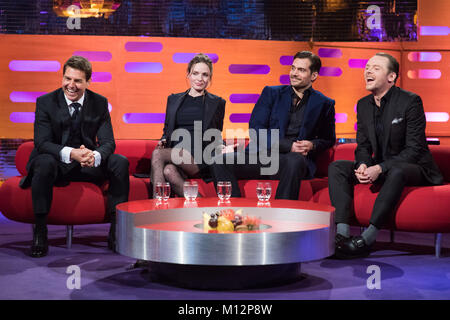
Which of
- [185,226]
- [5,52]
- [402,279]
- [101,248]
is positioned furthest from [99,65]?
[402,279]

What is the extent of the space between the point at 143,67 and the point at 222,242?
3.89 meters

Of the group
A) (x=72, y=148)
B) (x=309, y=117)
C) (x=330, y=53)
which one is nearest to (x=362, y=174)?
(x=309, y=117)

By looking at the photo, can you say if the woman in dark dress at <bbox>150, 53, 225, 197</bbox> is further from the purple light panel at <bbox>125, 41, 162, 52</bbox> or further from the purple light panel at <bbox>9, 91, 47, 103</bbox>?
the purple light panel at <bbox>9, 91, 47, 103</bbox>

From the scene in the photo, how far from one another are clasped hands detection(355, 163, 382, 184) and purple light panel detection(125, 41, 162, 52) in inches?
119

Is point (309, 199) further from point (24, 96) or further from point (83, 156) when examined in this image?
point (24, 96)

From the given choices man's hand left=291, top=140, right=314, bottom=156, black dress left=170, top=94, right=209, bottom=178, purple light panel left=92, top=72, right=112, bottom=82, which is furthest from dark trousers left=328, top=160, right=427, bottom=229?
purple light panel left=92, top=72, right=112, bottom=82

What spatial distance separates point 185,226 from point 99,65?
11.7 ft

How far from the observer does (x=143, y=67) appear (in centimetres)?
635

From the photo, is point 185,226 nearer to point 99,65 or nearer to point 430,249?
point 430,249

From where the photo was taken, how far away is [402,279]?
338 centimetres

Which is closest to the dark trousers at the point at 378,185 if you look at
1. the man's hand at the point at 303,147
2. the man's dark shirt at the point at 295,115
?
the man's hand at the point at 303,147

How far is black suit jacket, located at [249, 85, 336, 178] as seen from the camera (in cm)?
473

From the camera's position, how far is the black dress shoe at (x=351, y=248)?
153 inches

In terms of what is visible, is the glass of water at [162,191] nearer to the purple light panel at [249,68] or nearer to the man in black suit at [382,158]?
the man in black suit at [382,158]
